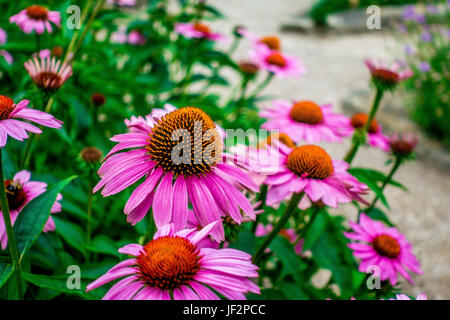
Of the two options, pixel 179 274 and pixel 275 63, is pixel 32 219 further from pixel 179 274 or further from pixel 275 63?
pixel 275 63

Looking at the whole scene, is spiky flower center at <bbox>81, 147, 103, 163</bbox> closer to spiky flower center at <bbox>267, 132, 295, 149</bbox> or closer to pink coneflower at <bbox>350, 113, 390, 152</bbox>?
spiky flower center at <bbox>267, 132, 295, 149</bbox>

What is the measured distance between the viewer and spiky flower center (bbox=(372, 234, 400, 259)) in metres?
1.11

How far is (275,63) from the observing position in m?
1.78

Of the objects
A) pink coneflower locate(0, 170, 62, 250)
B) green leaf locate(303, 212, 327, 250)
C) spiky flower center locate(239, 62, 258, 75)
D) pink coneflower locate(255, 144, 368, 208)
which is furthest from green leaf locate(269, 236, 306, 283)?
spiky flower center locate(239, 62, 258, 75)

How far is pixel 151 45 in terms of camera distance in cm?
187

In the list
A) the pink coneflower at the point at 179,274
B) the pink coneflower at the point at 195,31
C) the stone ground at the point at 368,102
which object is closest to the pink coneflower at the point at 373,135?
the pink coneflower at the point at 195,31

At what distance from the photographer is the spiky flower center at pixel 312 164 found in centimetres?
84

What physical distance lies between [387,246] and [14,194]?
990mm

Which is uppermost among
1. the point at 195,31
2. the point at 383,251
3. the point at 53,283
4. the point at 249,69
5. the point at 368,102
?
the point at 195,31

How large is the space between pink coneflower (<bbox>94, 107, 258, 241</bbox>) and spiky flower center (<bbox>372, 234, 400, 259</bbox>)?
602 millimetres

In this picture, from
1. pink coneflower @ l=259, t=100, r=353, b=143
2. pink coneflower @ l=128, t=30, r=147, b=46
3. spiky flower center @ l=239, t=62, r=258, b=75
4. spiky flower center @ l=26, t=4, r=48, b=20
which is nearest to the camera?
pink coneflower @ l=259, t=100, r=353, b=143

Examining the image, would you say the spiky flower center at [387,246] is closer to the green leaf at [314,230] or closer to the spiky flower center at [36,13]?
the green leaf at [314,230]

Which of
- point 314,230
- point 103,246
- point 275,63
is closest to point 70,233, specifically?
point 103,246
